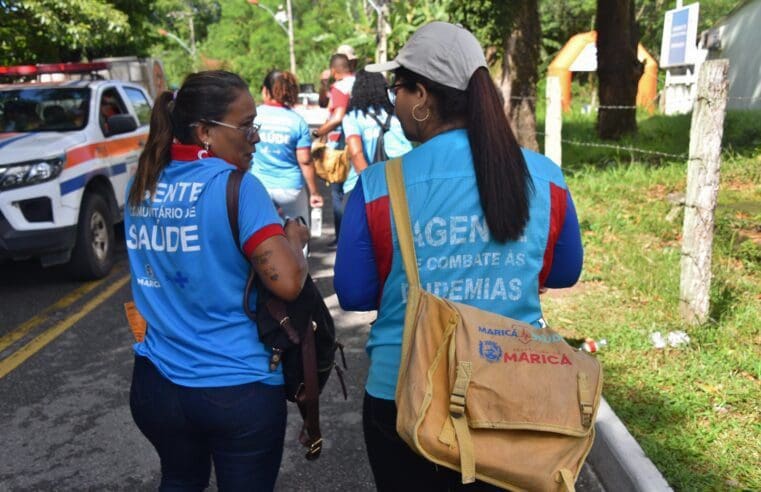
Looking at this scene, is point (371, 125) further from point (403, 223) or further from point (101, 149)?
point (403, 223)

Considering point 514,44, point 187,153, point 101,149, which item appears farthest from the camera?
point 514,44

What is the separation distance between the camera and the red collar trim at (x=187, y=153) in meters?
2.29

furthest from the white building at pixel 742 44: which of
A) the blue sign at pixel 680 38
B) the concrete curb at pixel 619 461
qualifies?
the concrete curb at pixel 619 461

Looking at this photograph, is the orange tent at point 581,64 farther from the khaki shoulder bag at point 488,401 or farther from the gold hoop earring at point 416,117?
the khaki shoulder bag at point 488,401

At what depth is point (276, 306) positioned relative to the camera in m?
2.27

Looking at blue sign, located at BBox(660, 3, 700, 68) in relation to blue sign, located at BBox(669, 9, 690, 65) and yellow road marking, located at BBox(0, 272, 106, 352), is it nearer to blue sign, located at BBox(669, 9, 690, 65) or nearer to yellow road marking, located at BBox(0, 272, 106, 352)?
blue sign, located at BBox(669, 9, 690, 65)

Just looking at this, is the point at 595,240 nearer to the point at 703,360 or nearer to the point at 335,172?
the point at 335,172

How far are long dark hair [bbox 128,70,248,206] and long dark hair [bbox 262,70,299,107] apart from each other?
3414 mm

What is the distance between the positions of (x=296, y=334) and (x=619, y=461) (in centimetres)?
205

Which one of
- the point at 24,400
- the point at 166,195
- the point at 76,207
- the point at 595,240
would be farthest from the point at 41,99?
the point at 166,195

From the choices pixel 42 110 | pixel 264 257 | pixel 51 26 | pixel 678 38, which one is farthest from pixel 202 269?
pixel 678 38

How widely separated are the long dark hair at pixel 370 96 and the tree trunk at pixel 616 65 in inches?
404

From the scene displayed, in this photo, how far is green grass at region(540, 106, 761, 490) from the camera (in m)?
3.76

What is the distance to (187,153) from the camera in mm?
2289
